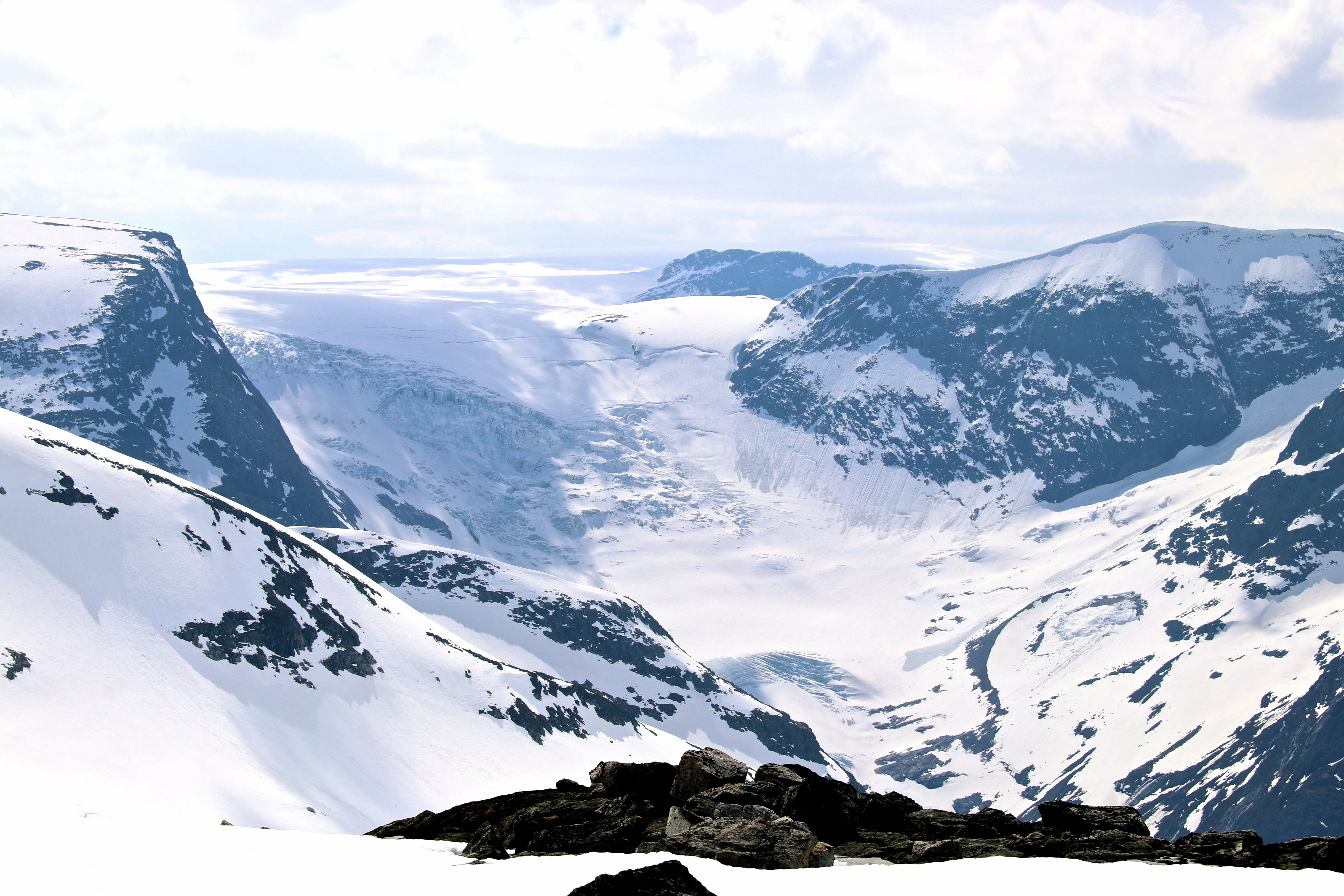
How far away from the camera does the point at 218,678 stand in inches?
4887

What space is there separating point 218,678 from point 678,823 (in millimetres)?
100877

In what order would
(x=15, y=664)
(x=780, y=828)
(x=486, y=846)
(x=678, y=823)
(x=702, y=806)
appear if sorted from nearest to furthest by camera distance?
(x=780, y=828) → (x=486, y=846) → (x=678, y=823) → (x=702, y=806) → (x=15, y=664)

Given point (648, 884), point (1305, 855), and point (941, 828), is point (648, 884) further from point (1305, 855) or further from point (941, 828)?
point (1305, 855)

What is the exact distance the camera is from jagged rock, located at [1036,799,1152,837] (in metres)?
40.7

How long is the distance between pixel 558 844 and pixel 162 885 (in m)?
11.8

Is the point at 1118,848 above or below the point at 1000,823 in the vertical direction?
above

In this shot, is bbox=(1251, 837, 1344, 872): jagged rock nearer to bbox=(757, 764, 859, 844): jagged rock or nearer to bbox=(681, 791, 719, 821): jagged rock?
bbox=(757, 764, 859, 844): jagged rock

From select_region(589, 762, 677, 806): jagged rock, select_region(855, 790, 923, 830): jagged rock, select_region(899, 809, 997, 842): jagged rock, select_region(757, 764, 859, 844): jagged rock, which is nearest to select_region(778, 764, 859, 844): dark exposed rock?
select_region(757, 764, 859, 844): jagged rock

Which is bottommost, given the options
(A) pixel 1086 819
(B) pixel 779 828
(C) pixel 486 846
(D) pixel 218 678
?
(D) pixel 218 678

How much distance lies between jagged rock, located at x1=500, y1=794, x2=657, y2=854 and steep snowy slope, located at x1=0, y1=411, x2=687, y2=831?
52565 mm

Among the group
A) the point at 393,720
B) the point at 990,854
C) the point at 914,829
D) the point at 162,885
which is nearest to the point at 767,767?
the point at 914,829

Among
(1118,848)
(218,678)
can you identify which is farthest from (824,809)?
→ (218,678)

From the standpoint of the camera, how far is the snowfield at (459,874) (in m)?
29.1

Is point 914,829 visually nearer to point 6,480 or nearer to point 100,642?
point 100,642
